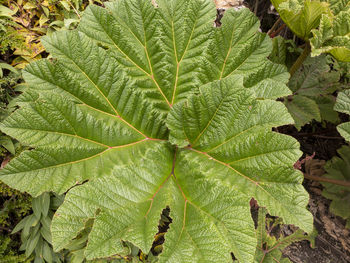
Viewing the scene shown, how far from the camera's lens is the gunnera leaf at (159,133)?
1.19 meters

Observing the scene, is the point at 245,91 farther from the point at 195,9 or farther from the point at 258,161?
the point at 195,9

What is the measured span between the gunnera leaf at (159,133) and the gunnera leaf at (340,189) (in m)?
1.32

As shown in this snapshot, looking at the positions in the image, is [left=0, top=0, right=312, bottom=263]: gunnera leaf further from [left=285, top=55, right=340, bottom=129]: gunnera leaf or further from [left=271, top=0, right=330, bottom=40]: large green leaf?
[left=285, top=55, right=340, bottom=129]: gunnera leaf

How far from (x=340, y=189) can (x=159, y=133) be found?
68.9 inches

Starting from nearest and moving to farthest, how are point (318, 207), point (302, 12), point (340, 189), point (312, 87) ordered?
point (302, 12) → point (312, 87) → point (340, 189) → point (318, 207)

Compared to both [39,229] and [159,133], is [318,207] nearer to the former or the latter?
[159,133]

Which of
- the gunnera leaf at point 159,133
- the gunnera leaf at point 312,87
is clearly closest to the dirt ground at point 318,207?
the gunnera leaf at point 312,87

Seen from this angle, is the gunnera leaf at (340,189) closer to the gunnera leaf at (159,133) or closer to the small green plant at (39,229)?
the gunnera leaf at (159,133)

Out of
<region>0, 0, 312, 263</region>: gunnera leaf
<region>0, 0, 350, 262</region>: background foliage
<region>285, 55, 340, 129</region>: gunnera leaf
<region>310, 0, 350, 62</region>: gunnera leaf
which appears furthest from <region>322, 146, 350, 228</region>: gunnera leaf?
<region>0, 0, 312, 263</region>: gunnera leaf

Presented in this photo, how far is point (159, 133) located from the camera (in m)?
1.60

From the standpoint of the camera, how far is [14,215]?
2.46 m

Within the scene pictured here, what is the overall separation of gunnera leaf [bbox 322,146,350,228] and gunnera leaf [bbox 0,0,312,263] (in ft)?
4.32

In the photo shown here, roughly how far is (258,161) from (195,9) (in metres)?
0.87

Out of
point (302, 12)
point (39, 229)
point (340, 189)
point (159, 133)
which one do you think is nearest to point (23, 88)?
point (39, 229)
